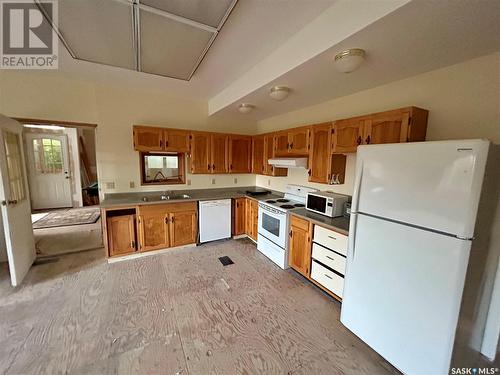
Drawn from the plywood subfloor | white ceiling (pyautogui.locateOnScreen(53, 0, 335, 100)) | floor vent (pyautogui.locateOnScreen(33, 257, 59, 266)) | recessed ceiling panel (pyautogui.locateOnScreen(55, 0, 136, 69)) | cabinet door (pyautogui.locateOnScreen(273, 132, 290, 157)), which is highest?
white ceiling (pyautogui.locateOnScreen(53, 0, 335, 100))

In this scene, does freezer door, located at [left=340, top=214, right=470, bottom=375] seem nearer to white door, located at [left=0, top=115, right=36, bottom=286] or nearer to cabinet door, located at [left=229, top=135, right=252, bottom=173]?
cabinet door, located at [left=229, top=135, right=252, bottom=173]

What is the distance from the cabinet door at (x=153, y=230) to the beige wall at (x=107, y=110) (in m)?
0.71

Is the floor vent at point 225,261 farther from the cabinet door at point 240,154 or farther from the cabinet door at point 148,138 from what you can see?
the cabinet door at point 148,138

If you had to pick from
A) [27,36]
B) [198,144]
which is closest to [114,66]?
[27,36]

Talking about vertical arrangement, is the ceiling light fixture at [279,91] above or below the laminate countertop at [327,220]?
above

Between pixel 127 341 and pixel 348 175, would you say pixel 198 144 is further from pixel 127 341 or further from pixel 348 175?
pixel 127 341

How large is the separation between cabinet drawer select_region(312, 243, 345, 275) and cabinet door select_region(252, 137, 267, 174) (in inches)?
74.2

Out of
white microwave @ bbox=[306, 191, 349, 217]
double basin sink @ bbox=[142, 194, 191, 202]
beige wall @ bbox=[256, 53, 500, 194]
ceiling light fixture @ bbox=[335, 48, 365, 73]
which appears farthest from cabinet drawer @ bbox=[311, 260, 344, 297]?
double basin sink @ bbox=[142, 194, 191, 202]

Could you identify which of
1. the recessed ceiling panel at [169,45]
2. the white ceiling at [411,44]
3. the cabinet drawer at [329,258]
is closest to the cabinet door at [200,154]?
the recessed ceiling panel at [169,45]

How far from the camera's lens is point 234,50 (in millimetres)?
2164

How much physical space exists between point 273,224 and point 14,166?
347cm

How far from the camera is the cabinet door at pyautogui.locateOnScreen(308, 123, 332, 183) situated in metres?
2.68

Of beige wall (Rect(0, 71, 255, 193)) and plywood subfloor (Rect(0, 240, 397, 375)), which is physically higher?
beige wall (Rect(0, 71, 255, 193))

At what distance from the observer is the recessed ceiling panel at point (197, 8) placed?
1449mm
